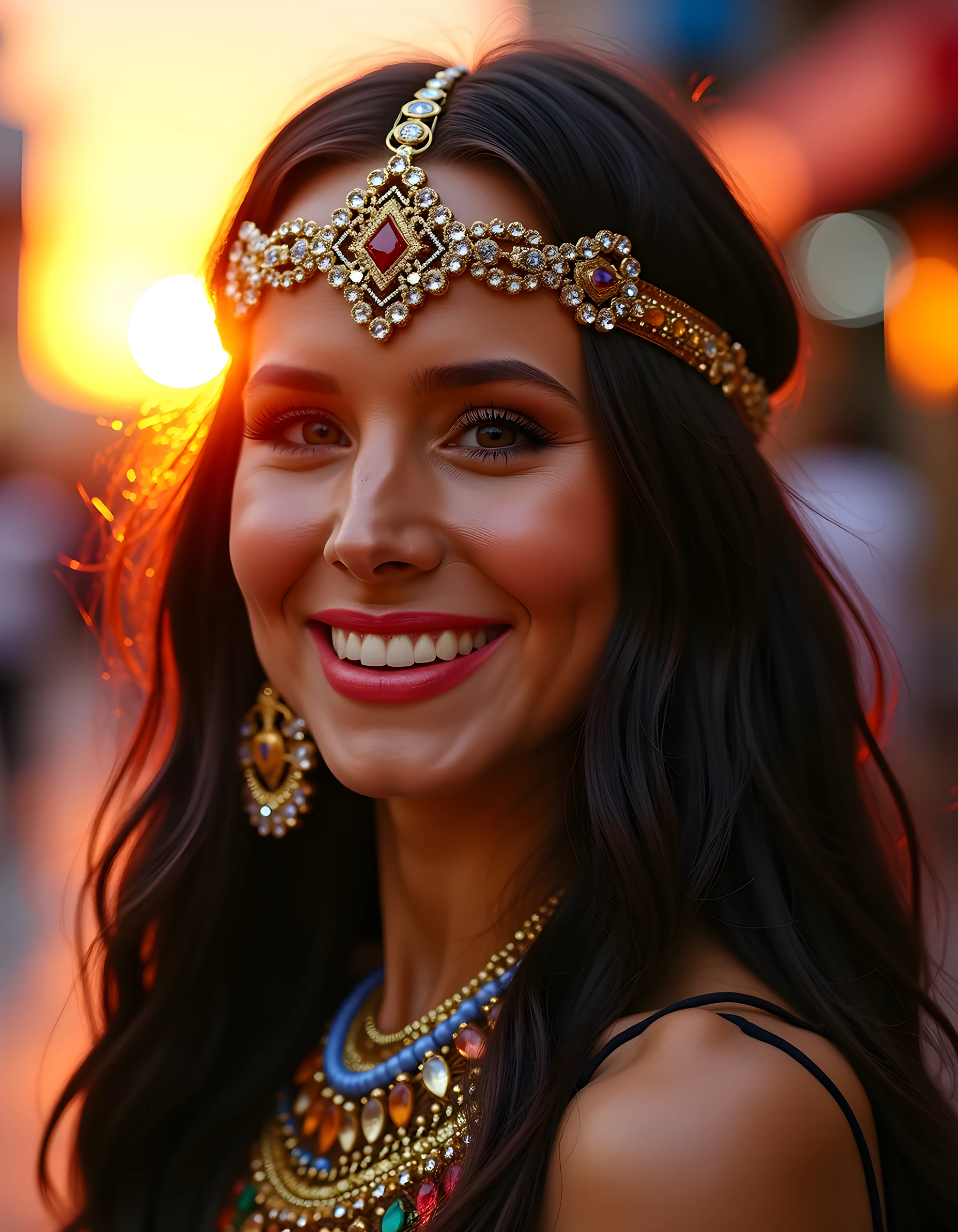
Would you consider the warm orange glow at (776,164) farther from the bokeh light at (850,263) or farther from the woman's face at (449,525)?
the woman's face at (449,525)

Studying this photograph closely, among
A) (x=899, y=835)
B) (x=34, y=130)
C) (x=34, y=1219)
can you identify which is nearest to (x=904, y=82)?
(x=34, y=130)

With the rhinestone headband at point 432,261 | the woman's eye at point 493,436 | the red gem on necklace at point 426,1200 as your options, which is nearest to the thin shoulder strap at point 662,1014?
the red gem on necklace at point 426,1200

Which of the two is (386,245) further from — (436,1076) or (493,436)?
(436,1076)

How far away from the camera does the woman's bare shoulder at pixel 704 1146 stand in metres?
1.09

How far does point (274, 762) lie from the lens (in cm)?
186

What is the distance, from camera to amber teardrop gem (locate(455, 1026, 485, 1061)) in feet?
5.12

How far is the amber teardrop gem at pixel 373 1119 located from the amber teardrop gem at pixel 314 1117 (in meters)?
0.12

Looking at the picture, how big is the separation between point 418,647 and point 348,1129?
74cm

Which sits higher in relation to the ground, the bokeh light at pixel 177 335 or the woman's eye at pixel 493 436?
the bokeh light at pixel 177 335

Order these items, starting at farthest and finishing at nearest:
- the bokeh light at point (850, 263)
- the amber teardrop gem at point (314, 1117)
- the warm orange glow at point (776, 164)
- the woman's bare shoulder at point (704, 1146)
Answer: the bokeh light at point (850, 263)
the warm orange glow at point (776, 164)
the amber teardrop gem at point (314, 1117)
the woman's bare shoulder at point (704, 1146)

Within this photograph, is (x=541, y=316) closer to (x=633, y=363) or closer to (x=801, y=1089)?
(x=633, y=363)

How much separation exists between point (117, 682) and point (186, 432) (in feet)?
2.20

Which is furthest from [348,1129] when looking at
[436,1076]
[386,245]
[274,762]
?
[386,245]

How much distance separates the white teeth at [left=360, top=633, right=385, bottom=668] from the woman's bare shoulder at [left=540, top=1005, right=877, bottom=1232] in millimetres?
568
